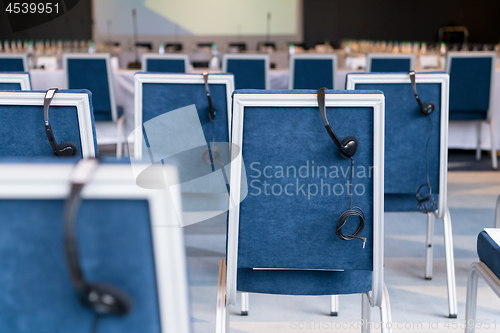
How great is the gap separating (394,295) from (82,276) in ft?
5.65

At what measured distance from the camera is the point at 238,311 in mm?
1847

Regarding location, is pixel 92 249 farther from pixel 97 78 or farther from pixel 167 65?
pixel 167 65

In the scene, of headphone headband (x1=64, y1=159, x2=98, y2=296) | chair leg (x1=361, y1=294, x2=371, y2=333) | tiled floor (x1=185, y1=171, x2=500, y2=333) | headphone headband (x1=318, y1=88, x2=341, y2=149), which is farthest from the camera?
tiled floor (x1=185, y1=171, x2=500, y2=333)

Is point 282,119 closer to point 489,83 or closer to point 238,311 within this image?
point 238,311

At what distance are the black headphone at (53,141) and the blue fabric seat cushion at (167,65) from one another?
9.02 ft

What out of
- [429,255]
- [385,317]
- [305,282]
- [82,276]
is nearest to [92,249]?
[82,276]

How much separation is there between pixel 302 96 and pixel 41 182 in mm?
681

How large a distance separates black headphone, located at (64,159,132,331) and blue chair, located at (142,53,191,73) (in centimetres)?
355

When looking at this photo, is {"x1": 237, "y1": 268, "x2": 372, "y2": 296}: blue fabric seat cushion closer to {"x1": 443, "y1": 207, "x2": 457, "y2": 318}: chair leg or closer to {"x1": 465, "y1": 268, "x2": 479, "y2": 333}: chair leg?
{"x1": 465, "y1": 268, "x2": 479, "y2": 333}: chair leg

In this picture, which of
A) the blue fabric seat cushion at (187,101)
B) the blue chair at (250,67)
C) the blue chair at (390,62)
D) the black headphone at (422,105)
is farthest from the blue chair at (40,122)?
the blue chair at (390,62)

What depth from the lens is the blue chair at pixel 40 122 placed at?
122 centimetres

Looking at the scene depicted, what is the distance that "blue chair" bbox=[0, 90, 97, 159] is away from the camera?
1223 mm

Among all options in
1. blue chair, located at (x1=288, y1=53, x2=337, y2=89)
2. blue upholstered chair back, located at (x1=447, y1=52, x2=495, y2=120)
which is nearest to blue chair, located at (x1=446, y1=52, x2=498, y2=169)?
blue upholstered chair back, located at (x1=447, y1=52, x2=495, y2=120)

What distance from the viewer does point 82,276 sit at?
0.47 m
